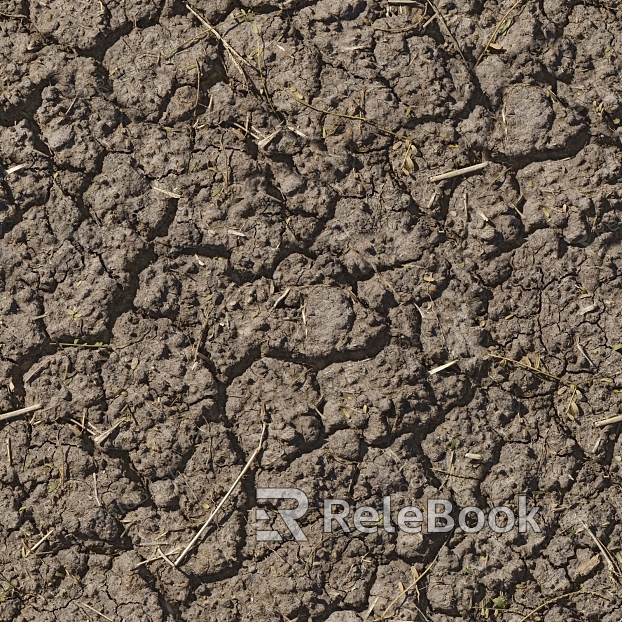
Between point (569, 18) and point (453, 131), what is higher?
point (569, 18)

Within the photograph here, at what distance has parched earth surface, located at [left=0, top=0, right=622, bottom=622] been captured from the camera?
2604 millimetres

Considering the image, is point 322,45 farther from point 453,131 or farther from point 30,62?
point 30,62

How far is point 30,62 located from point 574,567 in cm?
265

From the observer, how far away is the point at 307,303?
8.57 ft

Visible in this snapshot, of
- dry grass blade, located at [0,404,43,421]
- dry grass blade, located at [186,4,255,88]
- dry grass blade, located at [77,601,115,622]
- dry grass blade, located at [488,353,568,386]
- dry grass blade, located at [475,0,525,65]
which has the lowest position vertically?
dry grass blade, located at [77,601,115,622]

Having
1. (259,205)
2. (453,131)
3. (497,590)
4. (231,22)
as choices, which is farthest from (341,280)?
(497,590)

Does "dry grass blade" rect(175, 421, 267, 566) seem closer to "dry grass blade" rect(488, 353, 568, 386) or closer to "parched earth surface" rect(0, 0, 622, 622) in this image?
"parched earth surface" rect(0, 0, 622, 622)

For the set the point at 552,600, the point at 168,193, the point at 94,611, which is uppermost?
the point at 168,193

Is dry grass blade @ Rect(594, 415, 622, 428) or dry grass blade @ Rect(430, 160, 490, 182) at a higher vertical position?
dry grass blade @ Rect(430, 160, 490, 182)

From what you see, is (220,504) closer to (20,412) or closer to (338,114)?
(20,412)

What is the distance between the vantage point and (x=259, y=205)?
2.62 meters

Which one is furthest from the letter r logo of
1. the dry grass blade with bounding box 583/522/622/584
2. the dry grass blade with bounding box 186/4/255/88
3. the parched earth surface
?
the dry grass blade with bounding box 186/4/255/88

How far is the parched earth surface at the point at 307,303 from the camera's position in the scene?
2.60 m

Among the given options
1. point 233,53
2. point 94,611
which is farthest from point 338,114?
point 94,611
